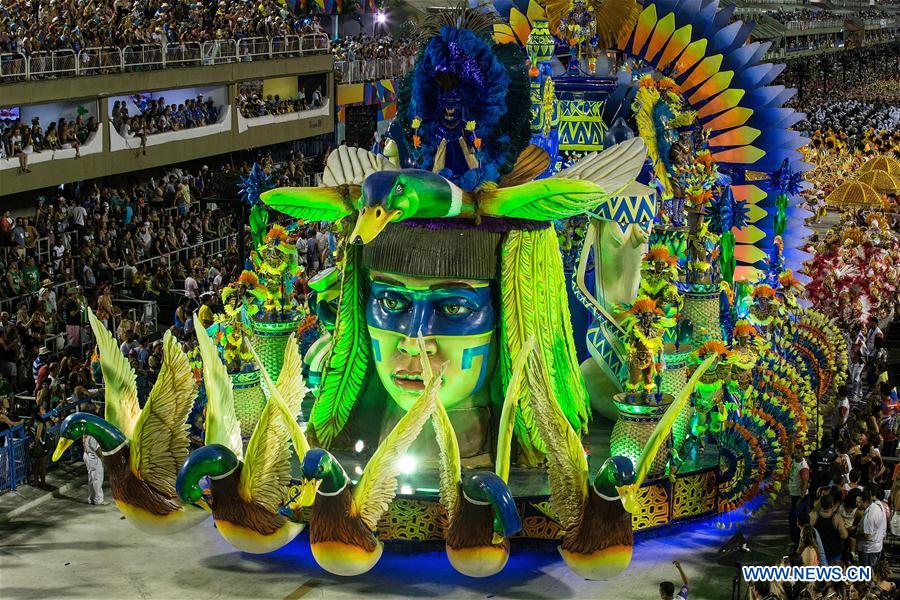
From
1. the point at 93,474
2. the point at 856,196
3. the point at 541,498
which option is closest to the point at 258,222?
the point at 93,474

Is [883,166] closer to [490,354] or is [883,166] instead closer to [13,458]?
[490,354]

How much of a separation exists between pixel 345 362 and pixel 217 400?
66.1 inches

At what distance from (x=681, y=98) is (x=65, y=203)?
1144cm

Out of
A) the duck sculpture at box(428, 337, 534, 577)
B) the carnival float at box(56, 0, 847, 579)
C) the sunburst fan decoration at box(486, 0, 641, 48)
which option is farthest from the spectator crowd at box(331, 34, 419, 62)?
the duck sculpture at box(428, 337, 534, 577)

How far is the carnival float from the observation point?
11656mm

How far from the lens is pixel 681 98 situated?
655 inches

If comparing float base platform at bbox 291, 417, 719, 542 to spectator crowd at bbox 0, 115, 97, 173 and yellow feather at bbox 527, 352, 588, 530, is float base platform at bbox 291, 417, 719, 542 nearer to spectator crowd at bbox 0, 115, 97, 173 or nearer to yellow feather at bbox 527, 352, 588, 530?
yellow feather at bbox 527, 352, 588, 530

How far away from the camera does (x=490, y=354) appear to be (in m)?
13.1

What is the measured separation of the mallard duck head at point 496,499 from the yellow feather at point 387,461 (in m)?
0.61

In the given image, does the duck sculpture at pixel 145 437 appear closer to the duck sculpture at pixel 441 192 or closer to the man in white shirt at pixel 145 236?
the duck sculpture at pixel 441 192

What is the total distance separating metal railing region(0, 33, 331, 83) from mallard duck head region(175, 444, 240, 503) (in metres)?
13.7

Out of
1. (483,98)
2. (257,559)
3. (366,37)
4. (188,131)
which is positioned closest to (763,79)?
(483,98)

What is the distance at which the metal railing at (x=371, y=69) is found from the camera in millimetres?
37969

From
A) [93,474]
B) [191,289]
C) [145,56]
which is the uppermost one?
[145,56]
